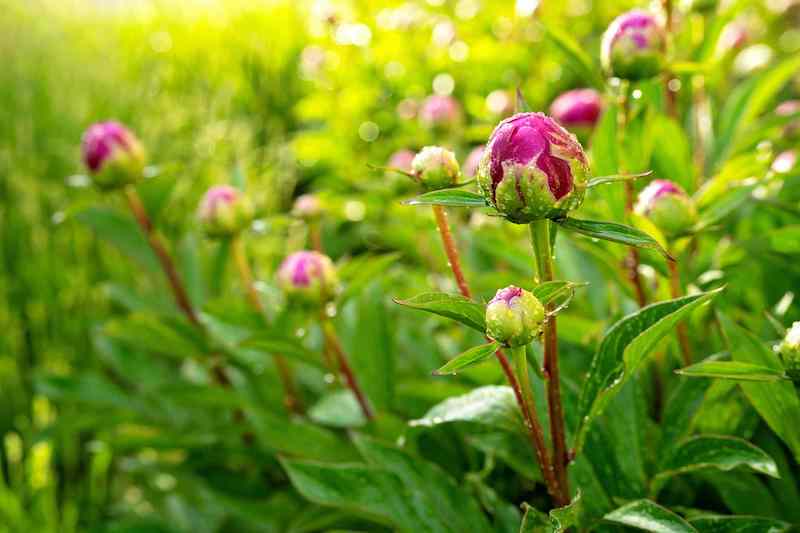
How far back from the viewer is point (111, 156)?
45.6 inches

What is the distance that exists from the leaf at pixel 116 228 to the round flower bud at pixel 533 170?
878mm

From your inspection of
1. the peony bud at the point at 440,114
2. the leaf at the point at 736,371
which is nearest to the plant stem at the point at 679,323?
the leaf at the point at 736,371

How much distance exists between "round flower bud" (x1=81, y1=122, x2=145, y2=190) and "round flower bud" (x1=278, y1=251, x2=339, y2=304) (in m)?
0.32

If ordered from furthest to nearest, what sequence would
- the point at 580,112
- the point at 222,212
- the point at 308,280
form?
the point at 580,112 < the point at 222,212 < the point at 308,280

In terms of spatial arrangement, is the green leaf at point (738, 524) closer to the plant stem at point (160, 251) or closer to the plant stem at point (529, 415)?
the plant stem at point (529, 415)

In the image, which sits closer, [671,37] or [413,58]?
[671,37]

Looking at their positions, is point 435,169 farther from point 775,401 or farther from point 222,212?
point 222,212

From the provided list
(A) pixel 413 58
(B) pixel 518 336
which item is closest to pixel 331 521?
(B) pixel 518 336

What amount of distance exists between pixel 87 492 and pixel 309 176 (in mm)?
1001

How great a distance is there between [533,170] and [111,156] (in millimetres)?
751

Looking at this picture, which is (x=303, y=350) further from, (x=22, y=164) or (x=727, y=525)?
(x=22, y=164)

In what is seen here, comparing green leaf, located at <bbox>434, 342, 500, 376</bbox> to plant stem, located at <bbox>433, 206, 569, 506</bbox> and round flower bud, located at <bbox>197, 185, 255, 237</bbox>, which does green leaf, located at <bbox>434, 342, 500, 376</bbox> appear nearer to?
plant stem, located at <bbox>433, 206, 569, 506</bbox>

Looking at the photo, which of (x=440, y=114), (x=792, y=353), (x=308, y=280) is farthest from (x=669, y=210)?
(x=440, y=114)

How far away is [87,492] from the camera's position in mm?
1725
